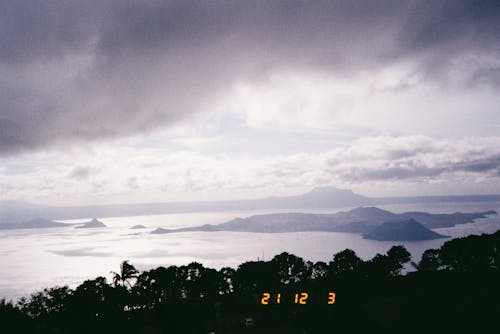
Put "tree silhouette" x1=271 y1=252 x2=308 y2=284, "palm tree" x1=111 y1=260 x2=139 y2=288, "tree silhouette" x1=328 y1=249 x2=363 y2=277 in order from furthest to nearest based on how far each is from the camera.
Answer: "tree silhouette" x1=328 y1=249 x2=363 y2=277 → "tree silhouette" x1=271 y1=252 x2=308 y2=284 → "palm tree" x1=111 y1=260 x2=139 y2=288

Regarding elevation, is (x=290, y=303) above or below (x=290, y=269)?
above

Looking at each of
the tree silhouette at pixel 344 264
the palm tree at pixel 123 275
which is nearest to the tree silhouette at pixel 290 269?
the tree silhouette at pixel 344 264

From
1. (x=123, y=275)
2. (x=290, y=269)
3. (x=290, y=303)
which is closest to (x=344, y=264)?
(x=290, y=269)

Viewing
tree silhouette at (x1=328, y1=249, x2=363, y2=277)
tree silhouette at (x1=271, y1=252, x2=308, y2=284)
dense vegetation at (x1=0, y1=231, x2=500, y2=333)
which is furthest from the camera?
tree silhouette at (x1=328, y1=249, x2=363, y2=277)

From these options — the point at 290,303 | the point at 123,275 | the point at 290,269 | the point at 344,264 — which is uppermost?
the point at 290,303

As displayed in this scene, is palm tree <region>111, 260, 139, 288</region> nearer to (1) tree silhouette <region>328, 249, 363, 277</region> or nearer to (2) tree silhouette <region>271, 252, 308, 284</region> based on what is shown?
(2) tree silhouette <region>271, 252, 308, 284</region>

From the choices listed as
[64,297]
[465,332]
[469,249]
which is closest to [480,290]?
[465,332]

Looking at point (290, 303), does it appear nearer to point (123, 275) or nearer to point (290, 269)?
point (123, 275)

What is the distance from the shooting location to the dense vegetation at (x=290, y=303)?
30422 mm

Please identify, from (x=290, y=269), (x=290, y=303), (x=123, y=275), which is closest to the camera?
(x=290, y=303)

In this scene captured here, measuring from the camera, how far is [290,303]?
26.0 metres

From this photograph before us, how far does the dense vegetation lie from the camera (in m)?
30.4

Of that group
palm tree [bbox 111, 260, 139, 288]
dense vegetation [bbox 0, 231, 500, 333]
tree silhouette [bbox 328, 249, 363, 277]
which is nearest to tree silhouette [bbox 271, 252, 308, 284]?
dense vegetation [bbox 0, 231, 500, 333]

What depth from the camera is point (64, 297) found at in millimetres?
62156
